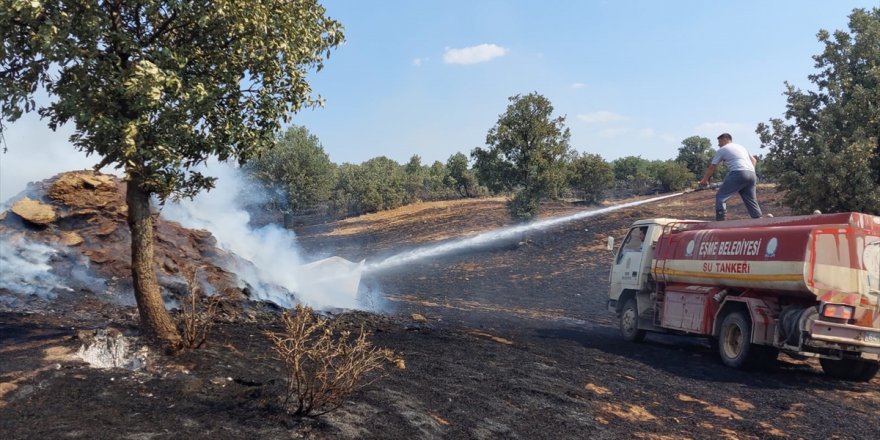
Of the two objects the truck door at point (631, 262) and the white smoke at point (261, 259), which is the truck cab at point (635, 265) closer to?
the truck door at point (631, 262)

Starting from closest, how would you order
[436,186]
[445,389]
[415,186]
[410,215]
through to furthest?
1. [445,389]
2. [410,215]
3. [415,186]
4. [436,186]

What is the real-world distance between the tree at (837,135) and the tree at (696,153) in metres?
41.8

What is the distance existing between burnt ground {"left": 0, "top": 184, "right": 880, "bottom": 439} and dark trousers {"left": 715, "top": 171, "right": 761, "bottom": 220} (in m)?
3.17

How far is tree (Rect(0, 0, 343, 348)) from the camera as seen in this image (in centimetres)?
681

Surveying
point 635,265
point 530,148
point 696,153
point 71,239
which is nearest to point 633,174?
point 696,153

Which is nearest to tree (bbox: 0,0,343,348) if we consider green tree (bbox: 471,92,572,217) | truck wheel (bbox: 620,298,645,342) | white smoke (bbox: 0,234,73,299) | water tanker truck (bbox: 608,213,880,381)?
white smoke (bbox: 0,234,73,299)

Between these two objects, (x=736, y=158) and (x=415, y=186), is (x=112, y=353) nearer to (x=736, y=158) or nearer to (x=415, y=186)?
(x=736, y=158)

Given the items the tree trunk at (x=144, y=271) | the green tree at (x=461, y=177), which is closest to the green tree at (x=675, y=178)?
the green tree at (x=461, y=177)

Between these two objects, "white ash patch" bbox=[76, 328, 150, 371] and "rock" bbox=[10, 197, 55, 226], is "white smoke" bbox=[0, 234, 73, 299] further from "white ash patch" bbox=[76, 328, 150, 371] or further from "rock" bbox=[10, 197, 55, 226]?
"white ash patch" bbox=[76, 328, 150, 371]

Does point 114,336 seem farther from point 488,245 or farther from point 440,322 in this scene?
point 488,245

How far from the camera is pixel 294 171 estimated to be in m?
45.1

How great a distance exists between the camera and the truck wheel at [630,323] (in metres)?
15.0

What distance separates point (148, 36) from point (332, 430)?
5160 millimetres

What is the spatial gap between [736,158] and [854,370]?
4724 millimetres
